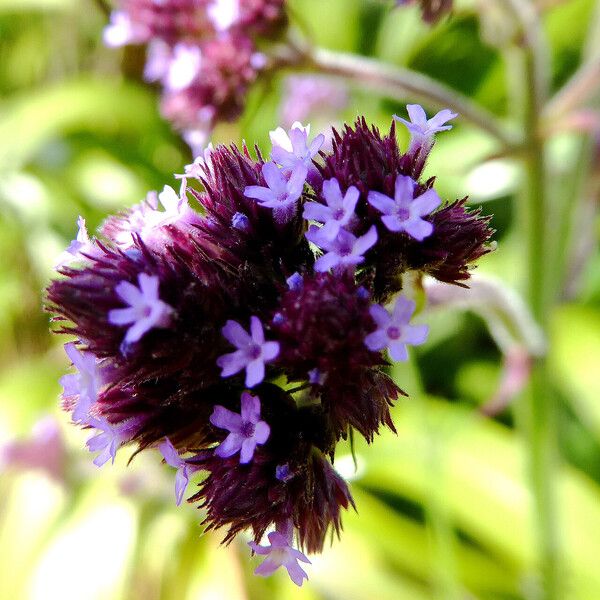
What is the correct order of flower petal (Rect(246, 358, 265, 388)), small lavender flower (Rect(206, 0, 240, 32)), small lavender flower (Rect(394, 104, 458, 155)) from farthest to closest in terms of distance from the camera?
small lavender flower (Rect(206, 0, 240, 32)) → small lavender flower (Rect(394, 104, 458, 155)) → flower petal (Rect(246, 358, 265, 388))

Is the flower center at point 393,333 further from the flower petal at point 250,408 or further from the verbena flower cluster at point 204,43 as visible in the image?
the verbena flower cluster at point 204,43

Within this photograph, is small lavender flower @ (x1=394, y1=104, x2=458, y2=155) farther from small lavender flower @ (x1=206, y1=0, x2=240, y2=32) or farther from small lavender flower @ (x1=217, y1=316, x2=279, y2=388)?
small lavender flower @ (x1=206, y1=0, x2=240, y2=32)

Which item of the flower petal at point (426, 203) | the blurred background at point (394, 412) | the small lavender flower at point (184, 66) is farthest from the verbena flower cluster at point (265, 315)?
the small lavender flower at point (184, 66)

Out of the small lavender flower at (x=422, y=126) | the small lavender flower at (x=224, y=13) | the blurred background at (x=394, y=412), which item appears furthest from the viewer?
the blurred background at (x=394, y=412)

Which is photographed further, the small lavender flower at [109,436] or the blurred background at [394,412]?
the blurred background at [394,412]

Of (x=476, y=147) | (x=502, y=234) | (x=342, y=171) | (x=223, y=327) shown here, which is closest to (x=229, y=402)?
(x=223, y=327)

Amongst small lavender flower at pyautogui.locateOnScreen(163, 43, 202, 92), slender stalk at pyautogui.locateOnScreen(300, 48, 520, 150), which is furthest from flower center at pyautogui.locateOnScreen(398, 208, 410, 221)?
small lavender flower at pyautogui.locateOnScreen(163, 43, 202, 92)

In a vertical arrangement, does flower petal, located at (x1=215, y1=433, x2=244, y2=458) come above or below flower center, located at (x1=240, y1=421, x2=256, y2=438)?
below
